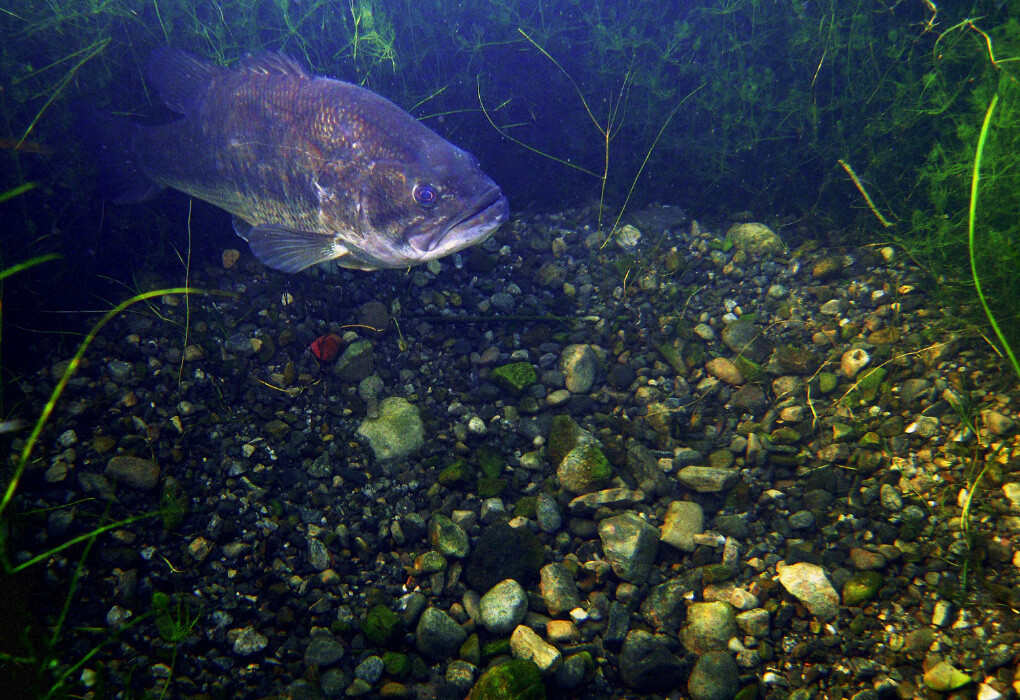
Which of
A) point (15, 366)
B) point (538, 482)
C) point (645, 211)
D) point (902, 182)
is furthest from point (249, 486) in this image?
point (902, 182)

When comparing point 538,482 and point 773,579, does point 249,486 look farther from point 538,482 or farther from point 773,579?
point 773,579

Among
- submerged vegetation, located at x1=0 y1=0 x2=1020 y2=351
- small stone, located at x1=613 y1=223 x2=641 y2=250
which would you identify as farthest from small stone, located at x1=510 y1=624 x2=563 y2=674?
submerged vegetation, located at x1=0 y1=0 x2=1020 y2=351

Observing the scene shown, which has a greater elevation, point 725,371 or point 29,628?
point 725,371

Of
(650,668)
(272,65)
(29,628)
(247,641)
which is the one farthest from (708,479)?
(272,65)

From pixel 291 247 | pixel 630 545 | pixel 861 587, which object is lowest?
pixel 630 545

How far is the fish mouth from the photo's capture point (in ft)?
10.1

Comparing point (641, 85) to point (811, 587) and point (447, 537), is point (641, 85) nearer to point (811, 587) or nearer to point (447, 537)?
point (811, 587)

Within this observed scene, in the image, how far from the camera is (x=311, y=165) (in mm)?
3410

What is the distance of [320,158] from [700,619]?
13.3 feet

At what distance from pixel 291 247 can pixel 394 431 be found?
170cm

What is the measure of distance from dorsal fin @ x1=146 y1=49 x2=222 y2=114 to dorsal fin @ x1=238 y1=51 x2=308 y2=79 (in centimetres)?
42

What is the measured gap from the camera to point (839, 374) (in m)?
3.53

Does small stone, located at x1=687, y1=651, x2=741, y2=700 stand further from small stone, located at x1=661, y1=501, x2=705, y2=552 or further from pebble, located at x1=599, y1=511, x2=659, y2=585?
small stone, located at x1=661, y1=501, x2=705, y2=552

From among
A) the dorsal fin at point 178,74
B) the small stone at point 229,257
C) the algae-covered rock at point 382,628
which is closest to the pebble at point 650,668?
the algae-covered rock at point 382,628
